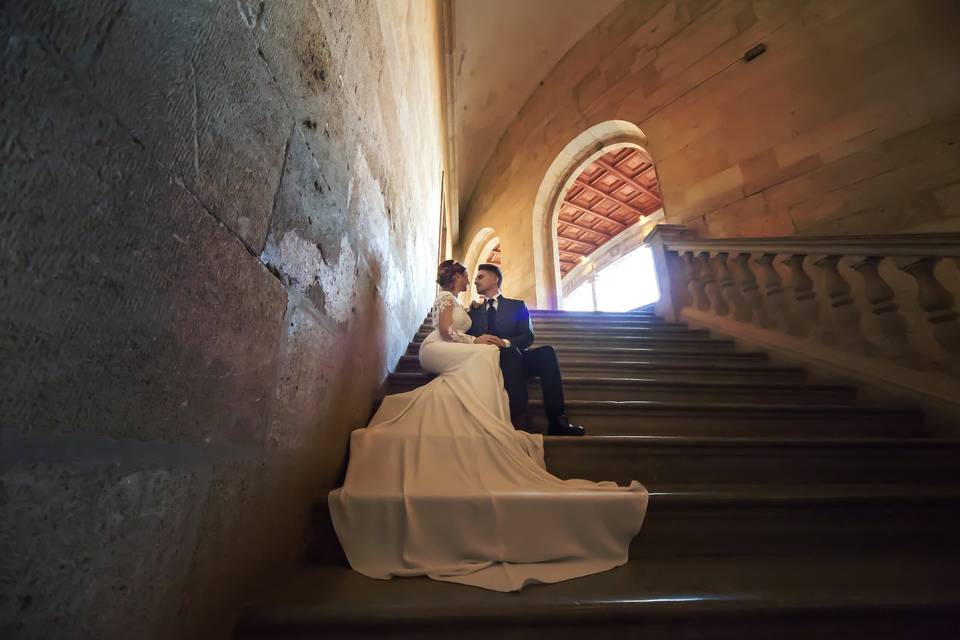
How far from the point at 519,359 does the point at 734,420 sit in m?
1.00

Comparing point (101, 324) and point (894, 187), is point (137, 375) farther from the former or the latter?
point (894, 187)

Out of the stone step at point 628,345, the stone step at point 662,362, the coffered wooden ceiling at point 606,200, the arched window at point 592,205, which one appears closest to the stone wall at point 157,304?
the stone step at point 662,362

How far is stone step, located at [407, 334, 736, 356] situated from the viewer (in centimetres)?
252

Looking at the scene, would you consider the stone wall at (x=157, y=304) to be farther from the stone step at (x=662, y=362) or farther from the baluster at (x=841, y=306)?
the baluster at (x=841, y=306)

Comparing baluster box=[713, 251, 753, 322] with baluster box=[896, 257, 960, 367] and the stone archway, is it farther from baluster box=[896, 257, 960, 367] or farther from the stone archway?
the stone archway

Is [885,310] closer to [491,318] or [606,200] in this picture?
[491,318]

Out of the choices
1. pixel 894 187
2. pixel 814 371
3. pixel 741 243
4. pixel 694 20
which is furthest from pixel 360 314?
pixel 694 20

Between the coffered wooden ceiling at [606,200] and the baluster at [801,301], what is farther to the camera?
the coffered wooden ceiling at [606,200]

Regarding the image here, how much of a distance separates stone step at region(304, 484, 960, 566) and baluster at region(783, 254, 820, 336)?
156cm

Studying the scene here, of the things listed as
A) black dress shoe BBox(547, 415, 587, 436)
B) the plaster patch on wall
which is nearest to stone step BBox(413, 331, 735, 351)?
black dress shoe BBox(547, 415, 587, 436)

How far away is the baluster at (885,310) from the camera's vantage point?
1.94 metres

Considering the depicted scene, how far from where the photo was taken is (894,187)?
269 centimetres

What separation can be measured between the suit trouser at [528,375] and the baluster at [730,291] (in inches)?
78.2

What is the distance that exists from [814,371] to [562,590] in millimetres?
2361
